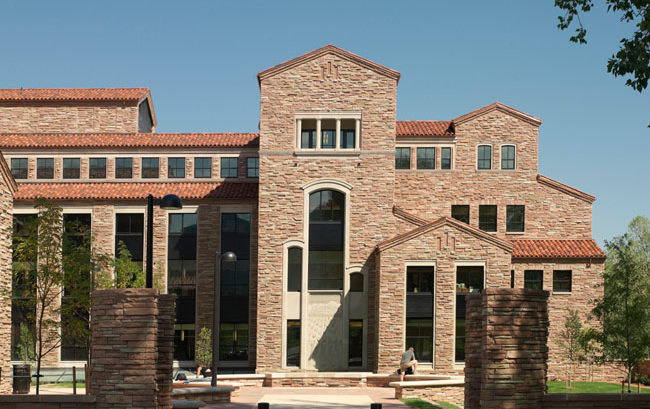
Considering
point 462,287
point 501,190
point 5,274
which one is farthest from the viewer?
point 501,190

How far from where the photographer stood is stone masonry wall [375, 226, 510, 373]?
3778 cm

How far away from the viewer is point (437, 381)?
2992 centimetres

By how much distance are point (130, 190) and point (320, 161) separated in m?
12.7

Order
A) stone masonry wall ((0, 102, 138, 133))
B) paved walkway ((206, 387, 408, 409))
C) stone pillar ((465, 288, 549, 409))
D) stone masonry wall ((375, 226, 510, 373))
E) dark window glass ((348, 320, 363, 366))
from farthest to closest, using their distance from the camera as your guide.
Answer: stone masonry wall ((0, 102, 138, 133)), dark window glass ((348, 320, 363, 366)), stone masonry wall ((375, 226, 510, 373)), paved walkway ((206, 387, 408, 409)), stone pillar ((465, 288, 549, 409))

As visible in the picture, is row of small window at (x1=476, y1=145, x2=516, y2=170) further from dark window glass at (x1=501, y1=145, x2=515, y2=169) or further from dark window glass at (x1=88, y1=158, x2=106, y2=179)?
dark window glass at (x1=88, y1=158, x2=106, y2=179)

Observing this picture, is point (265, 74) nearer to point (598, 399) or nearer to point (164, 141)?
point (164, 141)

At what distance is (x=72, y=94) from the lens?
48500 mm

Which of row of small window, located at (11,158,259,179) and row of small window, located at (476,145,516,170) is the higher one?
row of small window, located at (476,145,516,170)

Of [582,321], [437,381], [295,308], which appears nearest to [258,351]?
[295,308]

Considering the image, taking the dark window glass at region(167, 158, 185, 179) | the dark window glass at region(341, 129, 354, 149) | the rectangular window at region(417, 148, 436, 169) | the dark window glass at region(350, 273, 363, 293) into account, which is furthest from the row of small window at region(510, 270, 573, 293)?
the dark window glass at region(167, 158, 185, 179)

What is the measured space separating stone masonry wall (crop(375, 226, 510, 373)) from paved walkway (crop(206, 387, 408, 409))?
6.43 metres

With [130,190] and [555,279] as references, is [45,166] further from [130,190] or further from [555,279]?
[555,279]

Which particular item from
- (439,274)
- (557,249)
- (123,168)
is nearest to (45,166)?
(123,168)

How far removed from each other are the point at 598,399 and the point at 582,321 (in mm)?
28545
